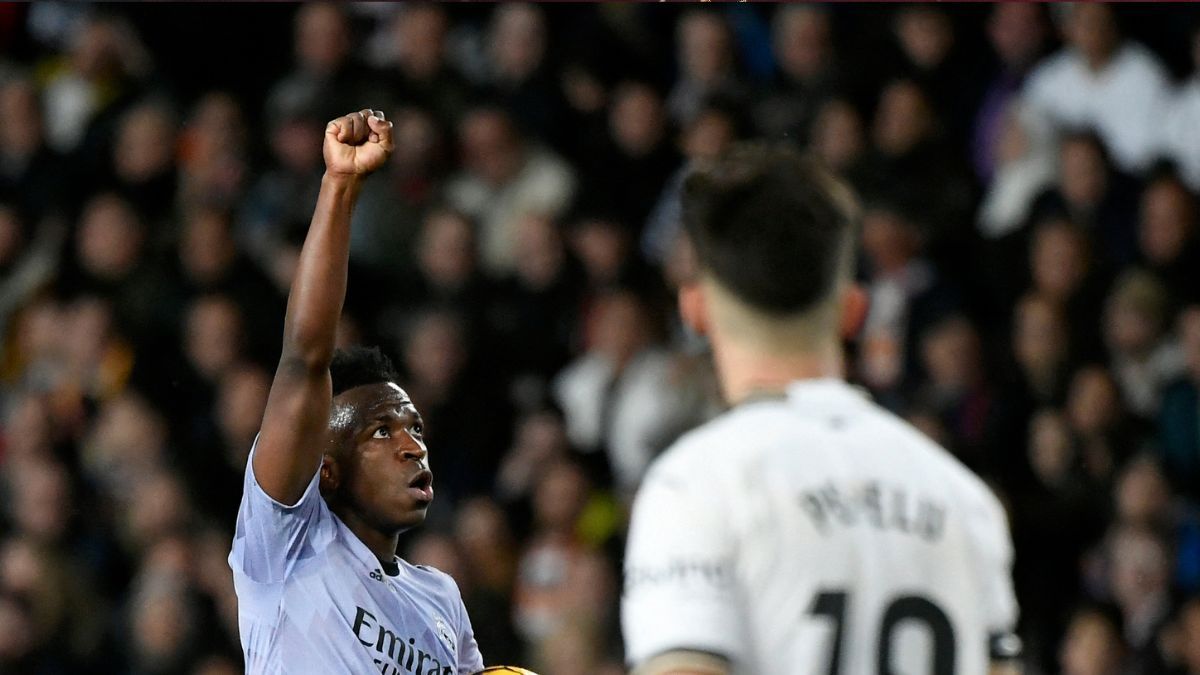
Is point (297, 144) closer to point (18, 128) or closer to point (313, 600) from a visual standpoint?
point (18, 128)

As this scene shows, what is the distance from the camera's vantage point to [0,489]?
339 inches

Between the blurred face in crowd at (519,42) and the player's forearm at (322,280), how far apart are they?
6.03m

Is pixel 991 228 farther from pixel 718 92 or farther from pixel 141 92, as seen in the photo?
pixel 141 92

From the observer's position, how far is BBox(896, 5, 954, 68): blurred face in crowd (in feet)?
29.3

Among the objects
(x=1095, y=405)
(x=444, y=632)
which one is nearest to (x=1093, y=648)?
(x=1095, y=405)

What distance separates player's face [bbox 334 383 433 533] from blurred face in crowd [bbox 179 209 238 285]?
5112mm

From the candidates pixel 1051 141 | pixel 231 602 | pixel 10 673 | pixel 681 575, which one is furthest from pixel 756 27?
pixel 681 575

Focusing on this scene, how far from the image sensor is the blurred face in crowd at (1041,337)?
8.08m

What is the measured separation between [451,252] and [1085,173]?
2948 mm

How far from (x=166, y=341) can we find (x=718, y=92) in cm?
292

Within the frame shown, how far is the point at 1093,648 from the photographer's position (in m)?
7.29

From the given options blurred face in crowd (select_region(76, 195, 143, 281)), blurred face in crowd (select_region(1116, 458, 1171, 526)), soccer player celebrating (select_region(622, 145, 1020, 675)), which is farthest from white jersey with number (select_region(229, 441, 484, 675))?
blurred face in crowd (select_region(76, 195, 143, 281))

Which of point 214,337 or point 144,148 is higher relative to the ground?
point 144,148

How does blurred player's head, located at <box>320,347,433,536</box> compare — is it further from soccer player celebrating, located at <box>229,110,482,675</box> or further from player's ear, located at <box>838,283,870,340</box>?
player's ear, located at <box>838,283,870,340</box>
